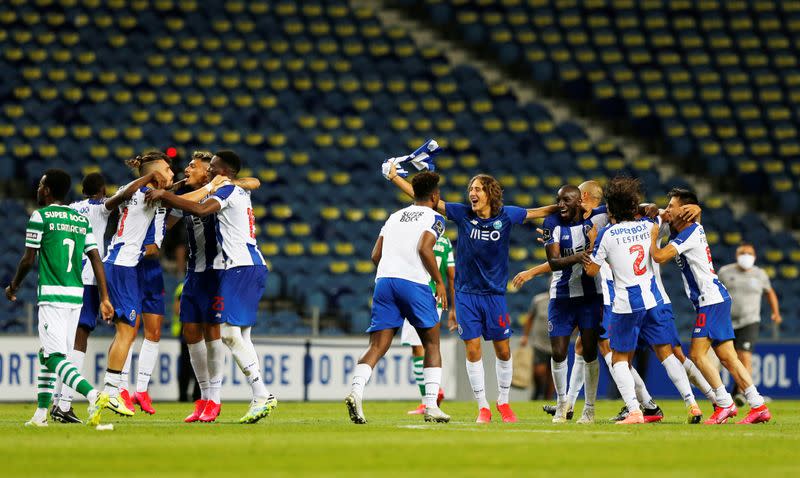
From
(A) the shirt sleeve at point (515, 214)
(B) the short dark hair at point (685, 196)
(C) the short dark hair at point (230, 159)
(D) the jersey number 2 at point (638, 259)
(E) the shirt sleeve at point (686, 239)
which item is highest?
(C) the short dark hair at point (230, 159)

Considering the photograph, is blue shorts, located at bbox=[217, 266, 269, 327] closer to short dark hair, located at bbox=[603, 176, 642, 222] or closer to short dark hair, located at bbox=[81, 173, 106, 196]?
short dark hair, located at bbox=[81, 173, 106, 196]

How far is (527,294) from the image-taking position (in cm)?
2252

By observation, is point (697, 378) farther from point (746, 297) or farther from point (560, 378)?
point (746, 297)

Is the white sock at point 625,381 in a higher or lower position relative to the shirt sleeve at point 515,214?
lower

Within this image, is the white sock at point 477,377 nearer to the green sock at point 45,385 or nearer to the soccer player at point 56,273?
the soccer player at point 56,273

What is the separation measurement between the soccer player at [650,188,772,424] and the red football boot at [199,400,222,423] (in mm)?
4224

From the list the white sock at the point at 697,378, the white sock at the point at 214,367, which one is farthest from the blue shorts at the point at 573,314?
the white sock at the point at 214,367

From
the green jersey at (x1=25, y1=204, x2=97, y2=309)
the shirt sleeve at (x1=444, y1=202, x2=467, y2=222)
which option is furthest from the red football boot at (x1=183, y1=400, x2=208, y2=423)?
the shirt sleeve at (x1=444, y1=202, x2=467, y2=222)

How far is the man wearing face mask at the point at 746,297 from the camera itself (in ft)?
58.4

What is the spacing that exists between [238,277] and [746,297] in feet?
30.7

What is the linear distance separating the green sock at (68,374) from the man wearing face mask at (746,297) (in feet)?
34.0

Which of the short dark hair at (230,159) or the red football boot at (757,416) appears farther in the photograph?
the red football boot at (757,416)

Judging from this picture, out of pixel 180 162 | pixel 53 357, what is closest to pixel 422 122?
pixel 180 162

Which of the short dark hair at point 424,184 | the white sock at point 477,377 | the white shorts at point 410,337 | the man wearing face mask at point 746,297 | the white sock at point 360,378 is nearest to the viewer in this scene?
the white sock at point 360,378
